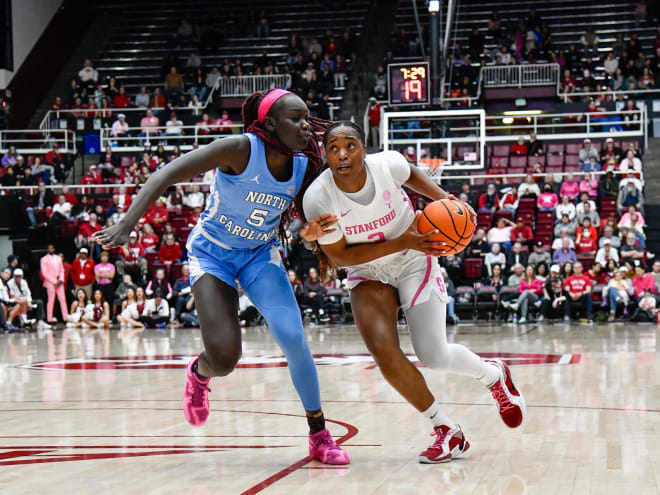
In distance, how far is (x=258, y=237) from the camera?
A: 5.01m

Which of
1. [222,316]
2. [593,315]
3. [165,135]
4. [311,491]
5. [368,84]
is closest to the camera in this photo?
[311,491]

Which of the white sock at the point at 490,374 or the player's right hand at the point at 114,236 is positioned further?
the white sock at the point at 490,374

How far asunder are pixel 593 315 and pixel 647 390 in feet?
30.6

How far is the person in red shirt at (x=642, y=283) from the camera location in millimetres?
15992

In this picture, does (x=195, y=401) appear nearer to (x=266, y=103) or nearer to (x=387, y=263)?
(x=387, y=263)

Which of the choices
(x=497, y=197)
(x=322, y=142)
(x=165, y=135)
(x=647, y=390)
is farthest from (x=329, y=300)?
(x=322, y=142)

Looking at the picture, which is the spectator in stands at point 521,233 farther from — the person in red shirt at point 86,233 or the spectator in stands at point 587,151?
the person in red shirt at point 86,233

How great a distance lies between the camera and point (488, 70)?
81.1ft

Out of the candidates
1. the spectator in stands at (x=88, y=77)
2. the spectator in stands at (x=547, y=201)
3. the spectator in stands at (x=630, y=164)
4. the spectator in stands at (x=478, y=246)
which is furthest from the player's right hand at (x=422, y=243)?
the spectator in stands at (x=88, y=77)

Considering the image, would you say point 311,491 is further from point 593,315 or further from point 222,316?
point 593,315

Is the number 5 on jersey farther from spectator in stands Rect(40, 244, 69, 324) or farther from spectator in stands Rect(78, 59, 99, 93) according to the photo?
spectator in stands Rect(78, 59, 99, 93)

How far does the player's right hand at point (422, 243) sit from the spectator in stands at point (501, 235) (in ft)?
42.5

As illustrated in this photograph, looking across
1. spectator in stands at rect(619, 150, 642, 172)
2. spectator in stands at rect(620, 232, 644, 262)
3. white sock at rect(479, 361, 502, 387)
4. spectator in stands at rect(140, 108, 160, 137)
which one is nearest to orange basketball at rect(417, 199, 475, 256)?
white sock at rect(479, 361, 502, 387)

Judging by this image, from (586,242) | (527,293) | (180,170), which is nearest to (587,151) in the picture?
(586,242)
